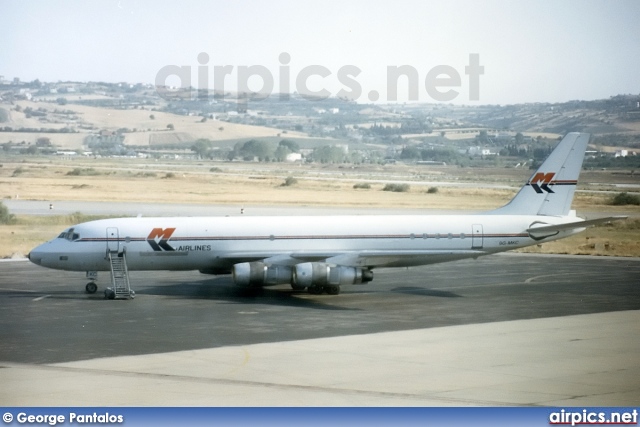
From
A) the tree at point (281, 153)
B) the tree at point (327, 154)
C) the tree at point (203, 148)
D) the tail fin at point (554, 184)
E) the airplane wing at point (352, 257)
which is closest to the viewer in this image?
the airplane wing at point (352, 257)

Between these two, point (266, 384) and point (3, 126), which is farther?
point (3, 126)

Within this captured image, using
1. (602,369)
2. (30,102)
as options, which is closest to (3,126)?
(30,102)

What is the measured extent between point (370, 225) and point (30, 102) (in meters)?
82.4

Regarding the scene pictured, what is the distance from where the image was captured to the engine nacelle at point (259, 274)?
121ft

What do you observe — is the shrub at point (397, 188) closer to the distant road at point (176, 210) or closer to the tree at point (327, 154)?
the tree at point (327, 154)

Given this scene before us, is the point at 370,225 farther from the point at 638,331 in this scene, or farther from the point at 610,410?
the point at 610,410

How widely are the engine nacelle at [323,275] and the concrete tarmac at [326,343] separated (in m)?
0.95

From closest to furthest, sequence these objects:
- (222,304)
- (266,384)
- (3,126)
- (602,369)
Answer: (266,384), (602,369), (222,304), (3,126)

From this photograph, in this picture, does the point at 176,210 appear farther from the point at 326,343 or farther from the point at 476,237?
the point at 326,343

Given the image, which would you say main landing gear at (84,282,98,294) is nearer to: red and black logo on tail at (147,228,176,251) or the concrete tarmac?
the concrete tarmac

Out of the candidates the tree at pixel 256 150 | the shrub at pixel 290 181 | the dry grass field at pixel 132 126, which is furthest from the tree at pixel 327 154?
the dry grass field at pixel 132 126

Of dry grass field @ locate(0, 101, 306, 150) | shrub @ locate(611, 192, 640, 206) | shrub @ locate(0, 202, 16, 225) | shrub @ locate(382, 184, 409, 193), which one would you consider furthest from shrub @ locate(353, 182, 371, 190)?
shrub @ locate(0, 202, 16, 225)

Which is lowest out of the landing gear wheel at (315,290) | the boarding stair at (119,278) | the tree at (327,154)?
the landing gear wheel at (315,290)

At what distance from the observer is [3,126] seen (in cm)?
10244
